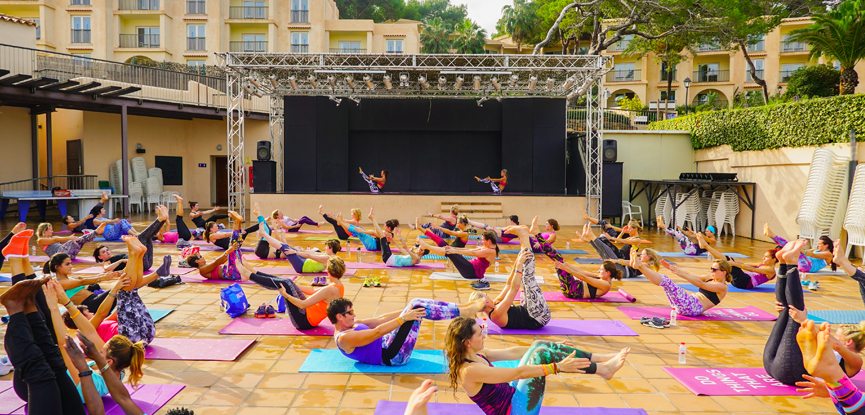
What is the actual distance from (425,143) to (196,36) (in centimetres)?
1551

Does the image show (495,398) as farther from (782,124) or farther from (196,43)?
(196,43)

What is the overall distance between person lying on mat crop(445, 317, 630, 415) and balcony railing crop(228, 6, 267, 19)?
1157 inches

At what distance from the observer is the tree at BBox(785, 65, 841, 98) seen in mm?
19250

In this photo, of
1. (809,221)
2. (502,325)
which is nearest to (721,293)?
(502,325)

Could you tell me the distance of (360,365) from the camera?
4.75 m

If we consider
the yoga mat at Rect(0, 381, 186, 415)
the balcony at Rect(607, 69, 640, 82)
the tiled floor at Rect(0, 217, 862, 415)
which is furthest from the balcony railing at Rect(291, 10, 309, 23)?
the yoga mat at Rect(0, 381, 186, 415)

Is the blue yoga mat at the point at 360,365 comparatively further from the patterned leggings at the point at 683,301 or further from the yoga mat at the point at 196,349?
the patterned leggings at the point at 683,301

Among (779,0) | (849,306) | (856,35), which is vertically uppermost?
(779,0)

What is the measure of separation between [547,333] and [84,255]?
8.83 metres

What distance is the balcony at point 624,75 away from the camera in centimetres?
3522

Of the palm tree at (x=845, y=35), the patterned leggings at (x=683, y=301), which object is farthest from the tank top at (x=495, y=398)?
the palm tree at (x=845, y=35)

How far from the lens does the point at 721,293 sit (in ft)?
20.7

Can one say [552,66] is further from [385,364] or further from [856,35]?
[385,364]

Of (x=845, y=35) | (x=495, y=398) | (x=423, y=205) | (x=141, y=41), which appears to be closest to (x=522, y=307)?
(x=495, y=398)
